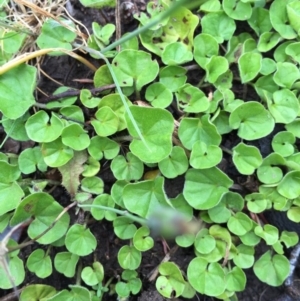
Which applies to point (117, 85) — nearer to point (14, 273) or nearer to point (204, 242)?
point (204, 242)

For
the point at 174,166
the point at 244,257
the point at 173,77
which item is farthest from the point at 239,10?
the point at 244,257

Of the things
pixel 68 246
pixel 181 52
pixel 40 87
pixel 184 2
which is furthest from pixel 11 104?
pixel 184 2

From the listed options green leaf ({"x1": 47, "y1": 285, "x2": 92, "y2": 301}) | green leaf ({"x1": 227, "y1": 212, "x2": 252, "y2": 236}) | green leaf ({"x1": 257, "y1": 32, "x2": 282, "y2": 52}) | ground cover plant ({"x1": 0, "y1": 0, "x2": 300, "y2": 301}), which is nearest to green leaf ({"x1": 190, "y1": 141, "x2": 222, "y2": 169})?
ground cover plant ({"x1": 0, "y1": 0, "x2": 300, "y2": 301})

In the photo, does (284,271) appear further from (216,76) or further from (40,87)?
(40,87)

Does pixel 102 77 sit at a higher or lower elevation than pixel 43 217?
higher

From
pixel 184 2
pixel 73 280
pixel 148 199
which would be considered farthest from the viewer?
pixel 73 280

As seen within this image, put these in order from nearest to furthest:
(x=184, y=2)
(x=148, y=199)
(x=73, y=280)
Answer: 1. (x=184, y=2)
2. (x=148, y=199)
3. (x=73, y=280)
